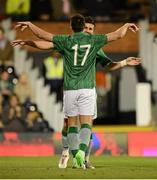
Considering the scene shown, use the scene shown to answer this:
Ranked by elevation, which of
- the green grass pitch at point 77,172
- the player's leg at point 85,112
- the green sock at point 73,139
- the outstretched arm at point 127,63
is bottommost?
the green grass pitch at point 77,172

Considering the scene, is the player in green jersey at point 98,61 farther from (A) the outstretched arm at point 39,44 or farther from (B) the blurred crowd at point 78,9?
(B) the blurred crowd at point 78,9

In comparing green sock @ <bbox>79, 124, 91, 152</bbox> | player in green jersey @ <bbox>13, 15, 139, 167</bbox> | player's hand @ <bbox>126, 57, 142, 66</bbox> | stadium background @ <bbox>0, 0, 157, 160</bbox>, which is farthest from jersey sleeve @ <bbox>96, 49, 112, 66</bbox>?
stadium background @ <bbox>0, 0, 157, 160</bbox>

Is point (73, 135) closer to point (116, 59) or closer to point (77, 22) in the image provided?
point (77, 22)

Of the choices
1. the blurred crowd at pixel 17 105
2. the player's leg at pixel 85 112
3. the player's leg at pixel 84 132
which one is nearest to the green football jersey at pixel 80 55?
the player's leg at pixel 85 112

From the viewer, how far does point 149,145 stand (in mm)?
18234

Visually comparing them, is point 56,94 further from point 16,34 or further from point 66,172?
point 66,172

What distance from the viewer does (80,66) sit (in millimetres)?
12141

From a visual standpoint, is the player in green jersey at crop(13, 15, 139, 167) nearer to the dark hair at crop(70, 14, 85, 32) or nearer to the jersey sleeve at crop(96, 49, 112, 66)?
the dark hair at crop(70, 14, 85, 32)

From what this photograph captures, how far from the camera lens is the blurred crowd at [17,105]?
65.6ft

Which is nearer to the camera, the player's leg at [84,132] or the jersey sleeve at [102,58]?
the player's leg at [84,132]

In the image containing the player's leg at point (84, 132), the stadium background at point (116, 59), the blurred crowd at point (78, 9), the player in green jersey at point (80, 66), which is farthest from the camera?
the blurred crowd at point (78, 9)

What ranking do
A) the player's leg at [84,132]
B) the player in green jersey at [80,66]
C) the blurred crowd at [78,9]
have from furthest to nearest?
the blurred crowd at [78,9], the player in green jersey at [80,66], the player's leg at [84,132]

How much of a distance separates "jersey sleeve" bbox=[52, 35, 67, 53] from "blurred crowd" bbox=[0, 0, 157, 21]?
34.1 feet

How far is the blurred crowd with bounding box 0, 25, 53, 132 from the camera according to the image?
1999cm
